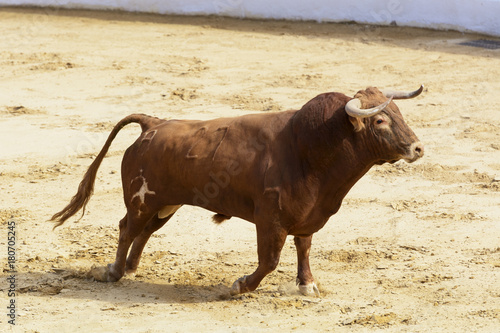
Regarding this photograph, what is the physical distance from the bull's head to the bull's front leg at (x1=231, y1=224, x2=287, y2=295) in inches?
33.0

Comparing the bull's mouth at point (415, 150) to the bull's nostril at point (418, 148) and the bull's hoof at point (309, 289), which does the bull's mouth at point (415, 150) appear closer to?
→ the bull's nostril at point (418, 148)

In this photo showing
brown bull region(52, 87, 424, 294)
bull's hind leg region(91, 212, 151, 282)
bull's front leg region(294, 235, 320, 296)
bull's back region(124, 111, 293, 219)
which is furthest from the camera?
bull's hind leg region(91, 212, 151, 282)

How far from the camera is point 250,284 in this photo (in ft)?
19.5

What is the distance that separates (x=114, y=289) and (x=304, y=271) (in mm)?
1402

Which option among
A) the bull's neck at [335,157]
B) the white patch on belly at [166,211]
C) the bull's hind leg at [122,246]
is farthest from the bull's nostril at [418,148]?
the bull's hind leg at [122,246]

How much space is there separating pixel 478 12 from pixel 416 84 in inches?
116

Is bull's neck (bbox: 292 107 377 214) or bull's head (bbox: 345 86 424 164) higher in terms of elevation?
bull's head (bbox: 345 86 424 164)

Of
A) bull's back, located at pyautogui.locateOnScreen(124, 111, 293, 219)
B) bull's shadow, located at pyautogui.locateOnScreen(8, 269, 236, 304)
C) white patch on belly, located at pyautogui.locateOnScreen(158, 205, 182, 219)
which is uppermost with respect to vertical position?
bull's back, located at pyautogui.locateOnScreen(124, 111, 293, 219)

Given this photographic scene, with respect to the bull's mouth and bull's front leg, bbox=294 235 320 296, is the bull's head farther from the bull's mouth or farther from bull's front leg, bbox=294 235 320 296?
bull's front leg, bbox=294 235 320 296

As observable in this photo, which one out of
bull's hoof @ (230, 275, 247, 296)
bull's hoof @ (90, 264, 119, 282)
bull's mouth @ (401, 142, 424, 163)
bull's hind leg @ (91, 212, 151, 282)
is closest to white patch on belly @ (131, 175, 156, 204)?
bull's hind leg @ (91, 212, 151, 282)

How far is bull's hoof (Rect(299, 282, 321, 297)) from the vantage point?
6137 mm

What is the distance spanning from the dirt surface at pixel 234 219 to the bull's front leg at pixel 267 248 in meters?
0.22

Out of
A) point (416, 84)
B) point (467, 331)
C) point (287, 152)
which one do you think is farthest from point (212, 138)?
point (416, 84)

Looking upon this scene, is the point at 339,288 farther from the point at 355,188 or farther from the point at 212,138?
the point at 355,188
